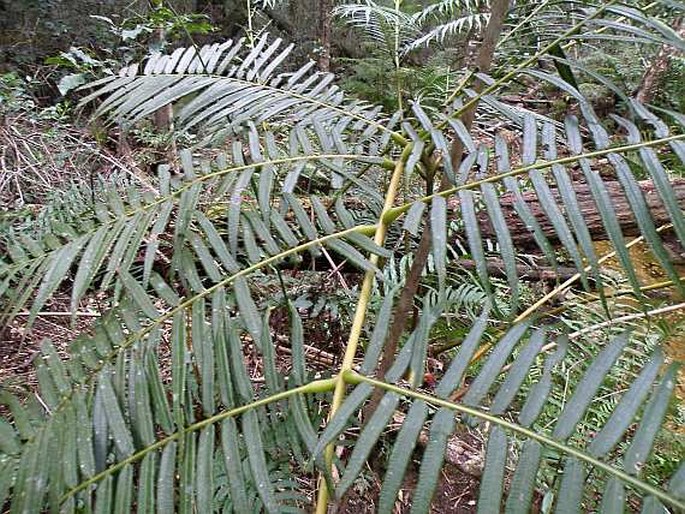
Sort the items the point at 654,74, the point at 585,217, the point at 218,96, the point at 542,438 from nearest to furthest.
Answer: the point at 542,438 < the point at 218,96 < the point at 585,217 < the point at 654,74

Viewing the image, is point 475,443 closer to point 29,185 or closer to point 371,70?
point 29,185

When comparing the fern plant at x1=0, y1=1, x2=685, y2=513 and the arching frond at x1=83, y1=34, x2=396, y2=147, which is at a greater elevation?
the arching frond at x1=83, y1=34, x2=396, y2=147

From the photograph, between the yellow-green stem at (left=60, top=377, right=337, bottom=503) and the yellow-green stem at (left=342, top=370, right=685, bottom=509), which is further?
the yellow-green stem at (left=60, top=377, right=337, bottom=503)

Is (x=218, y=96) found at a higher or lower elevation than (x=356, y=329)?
higher

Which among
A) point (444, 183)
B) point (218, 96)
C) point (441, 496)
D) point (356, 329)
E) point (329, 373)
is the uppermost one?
point (218, 96)

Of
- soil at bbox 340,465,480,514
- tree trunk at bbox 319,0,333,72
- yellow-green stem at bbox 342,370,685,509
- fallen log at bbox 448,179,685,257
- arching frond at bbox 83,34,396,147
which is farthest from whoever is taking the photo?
Answer: tree trunk at bbox 319,0,333,72

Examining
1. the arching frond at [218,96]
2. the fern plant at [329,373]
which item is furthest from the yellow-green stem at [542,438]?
the arching frond at [218,96]

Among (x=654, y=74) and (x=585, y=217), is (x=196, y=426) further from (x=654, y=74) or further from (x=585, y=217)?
(x=654, y=74)

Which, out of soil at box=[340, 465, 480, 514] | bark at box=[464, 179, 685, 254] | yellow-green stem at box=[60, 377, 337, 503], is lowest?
soil at box=[340, 465, 480, 514]

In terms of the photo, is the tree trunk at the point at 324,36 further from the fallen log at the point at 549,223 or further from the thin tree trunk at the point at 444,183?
the thin tree trunk at the point at 444,183

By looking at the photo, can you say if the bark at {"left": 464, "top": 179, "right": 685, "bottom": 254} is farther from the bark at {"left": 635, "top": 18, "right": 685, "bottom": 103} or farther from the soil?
the bark at {"left": 635, "top": 18, "right": 685, "bottom": 103}

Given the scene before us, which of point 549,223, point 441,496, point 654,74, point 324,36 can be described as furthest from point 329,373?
point 654,74

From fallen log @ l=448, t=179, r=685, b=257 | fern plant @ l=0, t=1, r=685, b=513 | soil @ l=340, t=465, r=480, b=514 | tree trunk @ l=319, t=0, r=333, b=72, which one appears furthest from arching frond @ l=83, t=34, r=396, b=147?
tree trunk @ l=319, t=0, r=333, b=72

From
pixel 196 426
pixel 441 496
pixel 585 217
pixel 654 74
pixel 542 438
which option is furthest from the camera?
pixel 654 74
